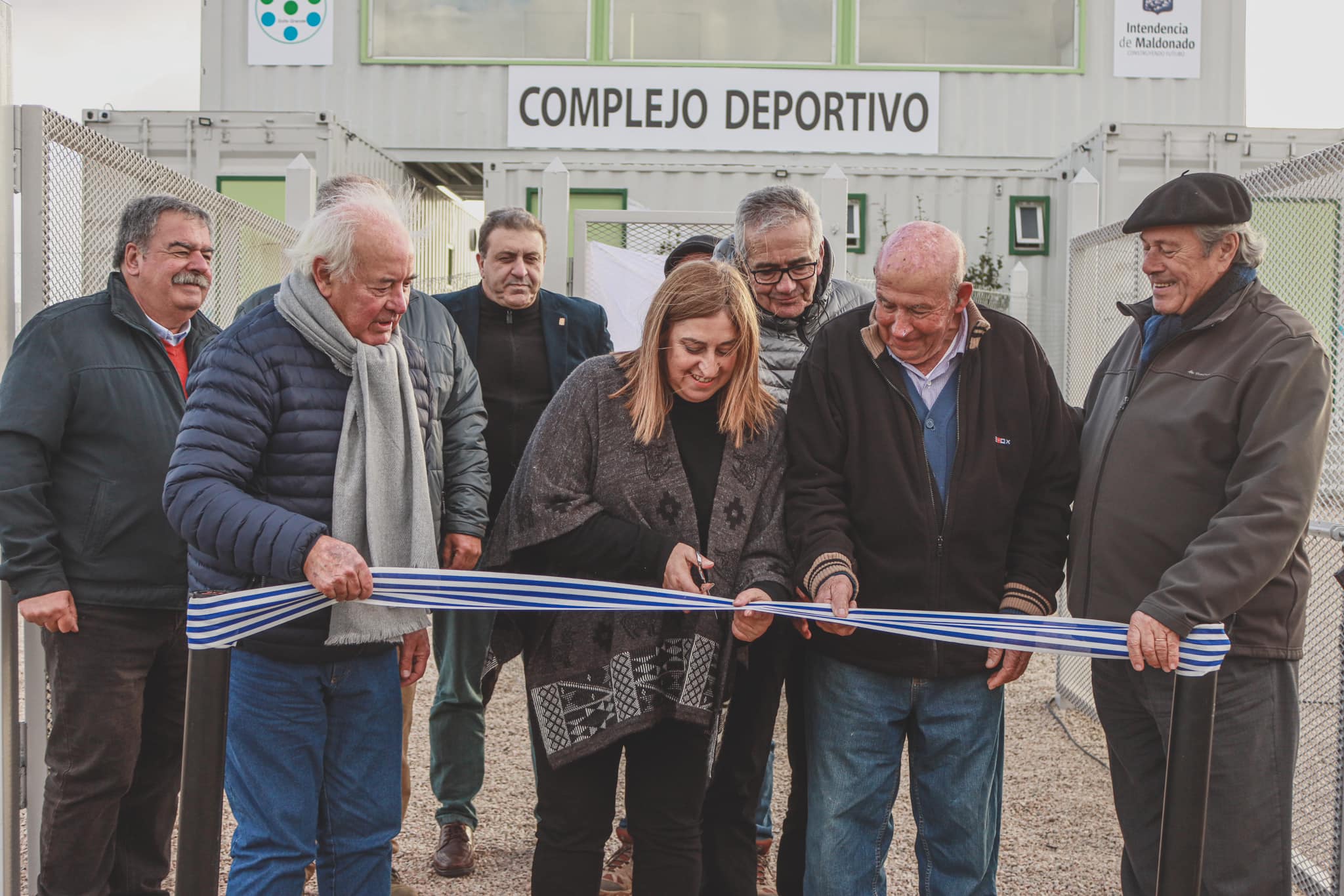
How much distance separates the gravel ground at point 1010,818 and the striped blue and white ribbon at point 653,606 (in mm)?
1733

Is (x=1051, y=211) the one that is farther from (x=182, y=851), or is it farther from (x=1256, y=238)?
(x=182, y=851)

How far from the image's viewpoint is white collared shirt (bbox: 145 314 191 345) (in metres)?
3.34

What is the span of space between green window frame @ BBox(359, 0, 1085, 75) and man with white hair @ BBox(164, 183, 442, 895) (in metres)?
11.2

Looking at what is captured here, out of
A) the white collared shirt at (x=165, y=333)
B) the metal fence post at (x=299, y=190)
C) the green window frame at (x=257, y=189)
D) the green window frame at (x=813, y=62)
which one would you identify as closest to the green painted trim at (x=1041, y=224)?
the green window frame at (x=813, y=62)

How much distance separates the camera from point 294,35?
13.4m

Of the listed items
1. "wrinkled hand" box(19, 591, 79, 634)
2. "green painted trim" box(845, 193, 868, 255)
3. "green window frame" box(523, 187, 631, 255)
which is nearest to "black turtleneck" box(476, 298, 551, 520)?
"wrinkled hand" box(19, 591, 79, 634)

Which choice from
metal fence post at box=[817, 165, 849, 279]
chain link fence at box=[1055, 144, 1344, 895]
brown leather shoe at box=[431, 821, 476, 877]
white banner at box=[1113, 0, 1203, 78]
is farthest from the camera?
white banner at box=[1113, 0, 1203, 78]

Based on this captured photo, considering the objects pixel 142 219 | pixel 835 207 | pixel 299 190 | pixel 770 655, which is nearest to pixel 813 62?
pixel 835 207

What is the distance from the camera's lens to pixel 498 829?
4.66 m

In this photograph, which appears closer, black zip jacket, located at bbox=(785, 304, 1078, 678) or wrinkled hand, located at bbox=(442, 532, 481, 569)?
black zip jacket, located at bbox=(785, 304, 1078, 678)

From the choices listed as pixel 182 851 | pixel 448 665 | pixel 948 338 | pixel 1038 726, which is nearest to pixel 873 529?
pixel 948 338

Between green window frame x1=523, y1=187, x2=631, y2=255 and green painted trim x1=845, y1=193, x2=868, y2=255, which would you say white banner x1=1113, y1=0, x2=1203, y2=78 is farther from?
green window frame x1=523, y1=187, x2=631, y2=255

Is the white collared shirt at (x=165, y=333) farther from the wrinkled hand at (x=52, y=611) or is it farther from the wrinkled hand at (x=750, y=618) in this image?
the wrinkled hand at (x=750, y=618)

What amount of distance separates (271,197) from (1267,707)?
29.2 ft
